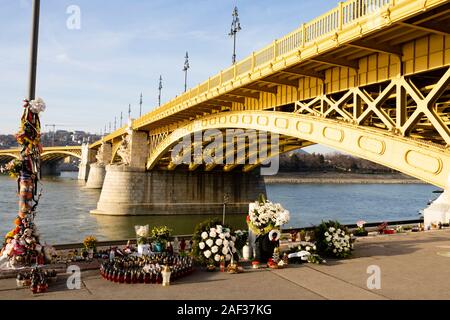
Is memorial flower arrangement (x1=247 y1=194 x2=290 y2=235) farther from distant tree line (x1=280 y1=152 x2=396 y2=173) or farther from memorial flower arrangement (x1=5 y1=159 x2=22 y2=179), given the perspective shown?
distant tree line (x1=280 y1=152 x2=396 y2=173)

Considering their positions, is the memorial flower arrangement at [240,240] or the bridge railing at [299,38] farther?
the memorial flower arrangement at [240,240]

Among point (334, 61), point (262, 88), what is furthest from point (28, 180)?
point (262, 88)

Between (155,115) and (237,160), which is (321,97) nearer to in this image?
(155,115)

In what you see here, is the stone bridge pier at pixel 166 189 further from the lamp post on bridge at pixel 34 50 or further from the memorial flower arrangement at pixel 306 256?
the memorial flower arrangement at pixel 306 256

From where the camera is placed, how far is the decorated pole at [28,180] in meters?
10.6

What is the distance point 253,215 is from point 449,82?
248 inches

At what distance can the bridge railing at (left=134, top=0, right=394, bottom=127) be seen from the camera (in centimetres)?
1122

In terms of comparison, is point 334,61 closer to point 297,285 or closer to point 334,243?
point 334,243

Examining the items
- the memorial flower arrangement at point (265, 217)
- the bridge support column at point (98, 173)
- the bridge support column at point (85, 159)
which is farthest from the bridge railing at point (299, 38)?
the bridge support column at point (85, 159)

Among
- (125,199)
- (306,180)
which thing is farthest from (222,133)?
(306,180)

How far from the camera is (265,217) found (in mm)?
12203

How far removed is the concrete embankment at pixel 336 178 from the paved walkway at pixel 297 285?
94.9 metres

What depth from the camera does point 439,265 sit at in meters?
11.6

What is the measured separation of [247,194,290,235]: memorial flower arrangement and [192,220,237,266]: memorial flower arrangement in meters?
0.81
